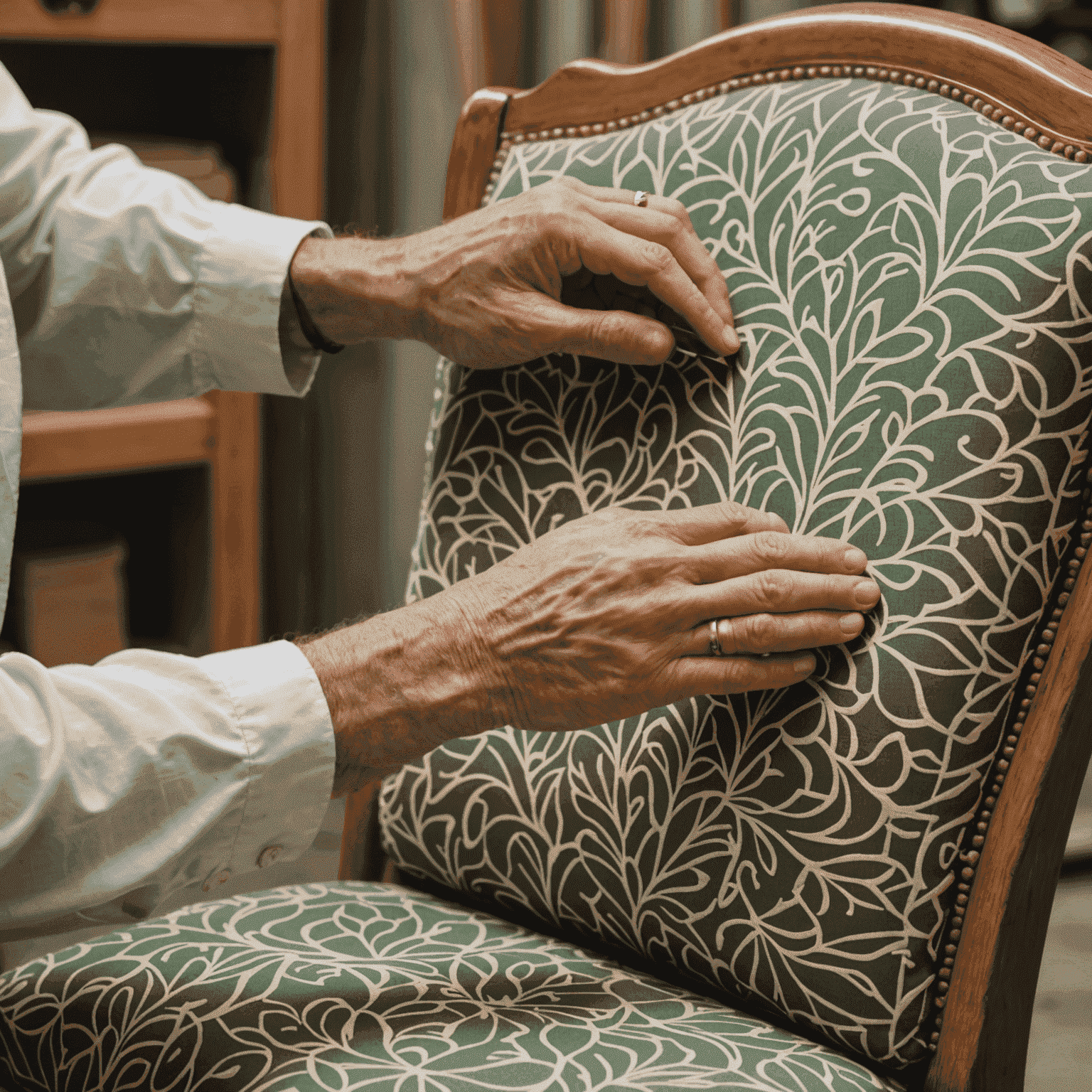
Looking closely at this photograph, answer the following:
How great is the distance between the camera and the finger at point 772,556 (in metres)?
0.61

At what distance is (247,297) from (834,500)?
47 centimetres

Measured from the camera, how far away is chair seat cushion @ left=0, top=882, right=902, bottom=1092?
1.93ft

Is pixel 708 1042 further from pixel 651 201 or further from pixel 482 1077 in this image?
pixel 651 201

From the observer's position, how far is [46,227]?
3.01 ft

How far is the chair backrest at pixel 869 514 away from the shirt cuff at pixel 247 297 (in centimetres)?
25

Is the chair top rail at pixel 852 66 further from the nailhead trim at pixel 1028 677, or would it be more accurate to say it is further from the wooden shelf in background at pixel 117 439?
the wooden shelf in background at pixel 117 439

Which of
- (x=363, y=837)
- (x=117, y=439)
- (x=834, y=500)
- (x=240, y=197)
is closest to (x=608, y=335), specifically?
(x=834, y=500)

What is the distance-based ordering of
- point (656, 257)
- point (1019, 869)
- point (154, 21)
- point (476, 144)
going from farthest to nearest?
point (154, 21) < point (476, 144) < point (656, 257) < point (1019, 869)

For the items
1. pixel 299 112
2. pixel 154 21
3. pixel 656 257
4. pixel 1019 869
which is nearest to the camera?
pixel 1019 869

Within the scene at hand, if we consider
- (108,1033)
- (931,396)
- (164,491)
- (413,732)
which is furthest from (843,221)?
(164,491)

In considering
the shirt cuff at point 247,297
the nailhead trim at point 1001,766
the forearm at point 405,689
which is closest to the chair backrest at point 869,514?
the nailhead trim at point 1001,766

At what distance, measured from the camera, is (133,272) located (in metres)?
0.92

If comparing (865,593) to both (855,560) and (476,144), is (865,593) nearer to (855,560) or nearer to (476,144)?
(855,560)

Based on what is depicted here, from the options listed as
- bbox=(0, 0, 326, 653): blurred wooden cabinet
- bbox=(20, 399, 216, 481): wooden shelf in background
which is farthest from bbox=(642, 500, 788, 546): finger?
bbox=(0, 0, 326, 653): blurred wooden cabinet
